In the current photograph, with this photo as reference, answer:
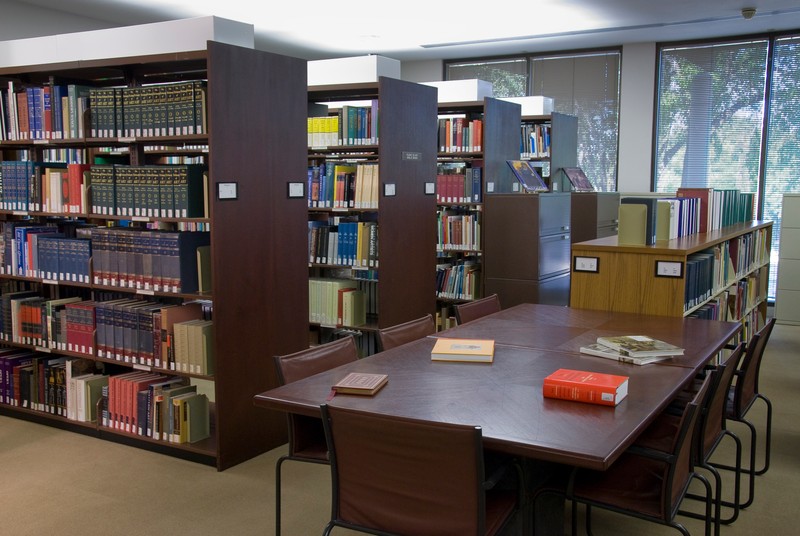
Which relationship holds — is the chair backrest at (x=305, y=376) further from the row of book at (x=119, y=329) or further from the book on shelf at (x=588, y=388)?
the row of book at (x=119, y=329)

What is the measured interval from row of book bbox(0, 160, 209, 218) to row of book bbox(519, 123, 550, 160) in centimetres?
501

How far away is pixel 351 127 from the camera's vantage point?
5520mm

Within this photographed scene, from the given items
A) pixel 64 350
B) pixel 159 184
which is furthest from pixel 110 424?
pixel 159 184

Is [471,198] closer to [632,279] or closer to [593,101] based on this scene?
[632,279]

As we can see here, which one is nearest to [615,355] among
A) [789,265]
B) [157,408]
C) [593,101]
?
[157,408]

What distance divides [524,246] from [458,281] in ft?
2.41

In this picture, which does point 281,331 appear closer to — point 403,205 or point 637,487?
point 403,205

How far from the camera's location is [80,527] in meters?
3.23

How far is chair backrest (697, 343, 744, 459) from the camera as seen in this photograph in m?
2.67

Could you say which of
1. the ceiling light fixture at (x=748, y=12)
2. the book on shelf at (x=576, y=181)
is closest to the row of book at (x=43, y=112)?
the book on shelf at (x=576, y=181)

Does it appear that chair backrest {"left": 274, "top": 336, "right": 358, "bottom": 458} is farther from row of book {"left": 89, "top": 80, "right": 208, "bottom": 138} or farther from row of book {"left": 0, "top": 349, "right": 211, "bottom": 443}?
row of book {"left": 89, "top": 80, "right": 208, "bottom": 138}

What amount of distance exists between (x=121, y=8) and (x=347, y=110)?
4.03 m

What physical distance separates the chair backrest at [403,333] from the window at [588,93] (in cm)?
703

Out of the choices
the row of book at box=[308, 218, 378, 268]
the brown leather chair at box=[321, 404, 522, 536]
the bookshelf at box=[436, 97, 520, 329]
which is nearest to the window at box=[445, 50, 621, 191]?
the bookshelf at box=[436, 97, 520, 329]
